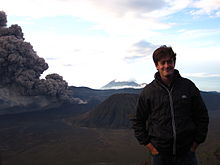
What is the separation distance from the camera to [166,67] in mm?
2873

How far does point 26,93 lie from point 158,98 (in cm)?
5312

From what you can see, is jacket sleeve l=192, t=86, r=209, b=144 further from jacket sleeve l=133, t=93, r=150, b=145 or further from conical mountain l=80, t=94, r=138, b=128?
conical mountain l=80, t=94, r=138, b=128

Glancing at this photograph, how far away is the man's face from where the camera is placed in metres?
2.86

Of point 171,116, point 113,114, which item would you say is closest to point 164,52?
point 171,116

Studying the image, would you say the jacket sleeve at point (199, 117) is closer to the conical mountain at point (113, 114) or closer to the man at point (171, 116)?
the man at point (171, 116)

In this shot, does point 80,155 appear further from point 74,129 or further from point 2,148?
point 74,129

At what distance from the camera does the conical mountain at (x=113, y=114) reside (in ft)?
109

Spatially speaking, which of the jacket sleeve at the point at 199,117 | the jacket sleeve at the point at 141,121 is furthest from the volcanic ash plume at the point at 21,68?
the jacket sleeve at the point at 199,117

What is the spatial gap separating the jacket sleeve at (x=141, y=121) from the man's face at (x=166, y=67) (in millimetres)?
332

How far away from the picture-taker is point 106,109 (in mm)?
36812

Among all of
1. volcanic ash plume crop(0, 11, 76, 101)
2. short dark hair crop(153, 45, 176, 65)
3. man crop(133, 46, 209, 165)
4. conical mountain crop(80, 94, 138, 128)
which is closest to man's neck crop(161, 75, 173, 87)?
man crop(133, 46, 209, 165)

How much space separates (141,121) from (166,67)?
627mm

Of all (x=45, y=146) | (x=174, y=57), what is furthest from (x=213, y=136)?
(x=174, y=57)

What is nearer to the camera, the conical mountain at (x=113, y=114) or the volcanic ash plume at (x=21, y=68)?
the conical mountain at (x=113, y=114)
